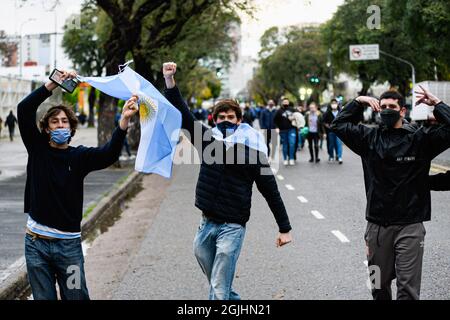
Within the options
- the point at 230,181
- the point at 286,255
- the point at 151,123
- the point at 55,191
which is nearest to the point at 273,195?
the point at 230,181

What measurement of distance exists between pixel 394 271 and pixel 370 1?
4117 cm

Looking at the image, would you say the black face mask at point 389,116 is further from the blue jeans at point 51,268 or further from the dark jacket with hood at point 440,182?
the blue jeans at point 51,268

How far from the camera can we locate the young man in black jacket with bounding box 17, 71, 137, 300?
5.17m

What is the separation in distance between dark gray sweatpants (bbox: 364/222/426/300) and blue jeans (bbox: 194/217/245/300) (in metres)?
1.00

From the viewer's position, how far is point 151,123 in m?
5.70

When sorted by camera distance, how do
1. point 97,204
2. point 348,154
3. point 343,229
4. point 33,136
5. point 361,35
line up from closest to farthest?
1. point 33,136
2. point 343,229
3. point 97,204
4. point 348,154
5. point 361,35

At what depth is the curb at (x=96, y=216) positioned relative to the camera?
305 inches

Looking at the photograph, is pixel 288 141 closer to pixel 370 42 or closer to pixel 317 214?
pixel 317 214

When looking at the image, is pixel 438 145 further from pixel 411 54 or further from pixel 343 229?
pixel 411 54

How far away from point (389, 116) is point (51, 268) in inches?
103
